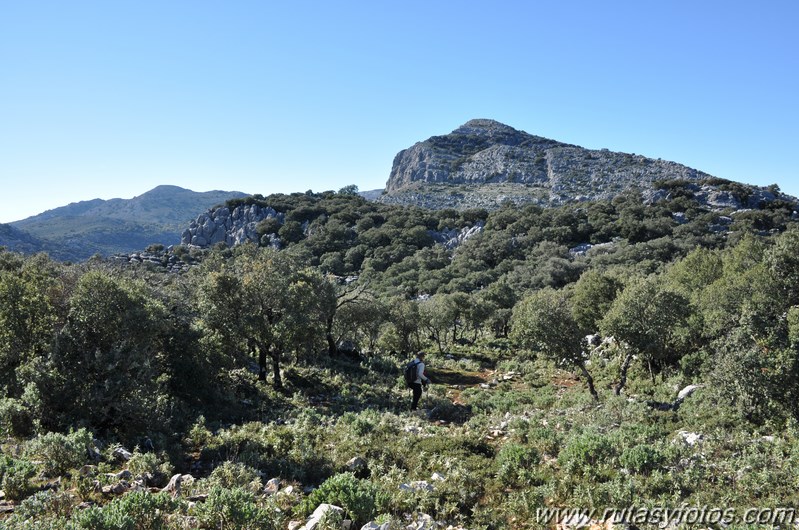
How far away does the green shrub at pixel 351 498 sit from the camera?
678 cm

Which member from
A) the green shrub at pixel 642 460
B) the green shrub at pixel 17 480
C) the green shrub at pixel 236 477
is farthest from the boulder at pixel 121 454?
the green shrub at pixel 642 460

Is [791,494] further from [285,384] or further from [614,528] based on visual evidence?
[285,384]

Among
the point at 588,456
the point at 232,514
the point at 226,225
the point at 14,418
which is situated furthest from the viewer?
the point at 226,225

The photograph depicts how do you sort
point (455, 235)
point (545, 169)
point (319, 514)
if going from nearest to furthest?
1. point (319, 514)
2. point (455, 235)
3. point (545, 169)

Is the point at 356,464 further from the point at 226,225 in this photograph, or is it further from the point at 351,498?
the point at 226,225

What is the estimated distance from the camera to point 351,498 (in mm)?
6863

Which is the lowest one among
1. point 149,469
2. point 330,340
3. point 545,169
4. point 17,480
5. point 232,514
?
point 330,340

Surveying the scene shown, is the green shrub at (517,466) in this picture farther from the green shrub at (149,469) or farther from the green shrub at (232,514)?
the green shrub at (149,469)

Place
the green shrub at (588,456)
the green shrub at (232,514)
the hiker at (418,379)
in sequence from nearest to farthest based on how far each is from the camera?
the green shrub at (232,514) < the green shrub at (588,456) < the hiker at (418,379)

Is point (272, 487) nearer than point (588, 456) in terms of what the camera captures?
Yes

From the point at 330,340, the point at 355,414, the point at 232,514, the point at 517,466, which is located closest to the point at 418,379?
the point at 355,414

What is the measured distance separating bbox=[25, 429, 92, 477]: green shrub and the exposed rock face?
12993 cm

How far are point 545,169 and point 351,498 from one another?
169 metres

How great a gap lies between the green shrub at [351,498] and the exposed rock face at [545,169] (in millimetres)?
128721
